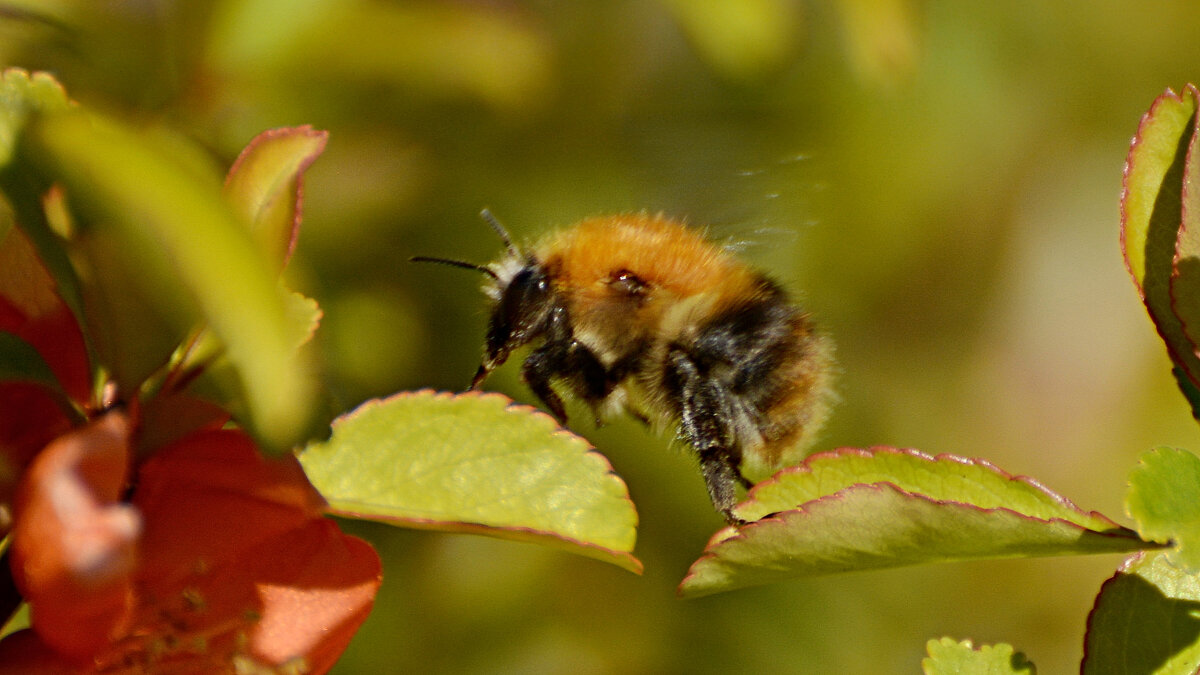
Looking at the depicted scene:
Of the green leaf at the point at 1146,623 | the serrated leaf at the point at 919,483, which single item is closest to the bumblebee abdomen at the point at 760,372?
the serrated leaf at the point at 919,483

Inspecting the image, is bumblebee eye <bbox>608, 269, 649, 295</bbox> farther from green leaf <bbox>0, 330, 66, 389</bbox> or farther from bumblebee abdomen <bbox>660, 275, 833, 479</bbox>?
green leaf <bbox>0, 330, 66, 389</bbox>

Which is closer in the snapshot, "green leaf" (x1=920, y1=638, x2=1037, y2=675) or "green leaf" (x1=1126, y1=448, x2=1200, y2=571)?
"green leaf" (x1=1126, y1=448, x2=1200, y2=571)

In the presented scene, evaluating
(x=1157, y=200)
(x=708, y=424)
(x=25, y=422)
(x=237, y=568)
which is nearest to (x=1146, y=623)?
(x=1157, y=200)

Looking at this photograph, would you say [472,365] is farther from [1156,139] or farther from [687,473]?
[1156,139]

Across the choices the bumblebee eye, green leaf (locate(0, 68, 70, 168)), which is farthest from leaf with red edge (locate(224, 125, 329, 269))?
the bumblebee eye

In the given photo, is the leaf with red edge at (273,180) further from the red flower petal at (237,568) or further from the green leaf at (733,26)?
the green leaf at (733,26)

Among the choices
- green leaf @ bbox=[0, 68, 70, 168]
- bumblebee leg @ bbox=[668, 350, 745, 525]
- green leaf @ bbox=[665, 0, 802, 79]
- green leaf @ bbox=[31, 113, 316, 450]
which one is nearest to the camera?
green leaf @ bbox=[31, 113, 316, 450]

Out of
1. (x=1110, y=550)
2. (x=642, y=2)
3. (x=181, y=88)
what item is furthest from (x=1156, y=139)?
(x=642, y=2)
